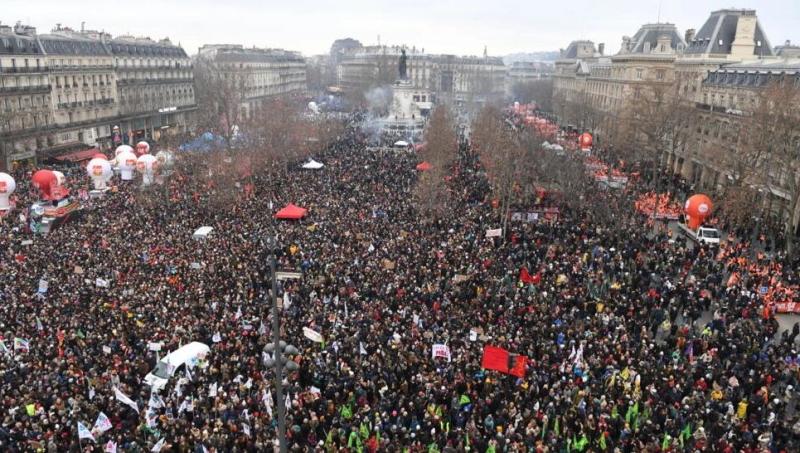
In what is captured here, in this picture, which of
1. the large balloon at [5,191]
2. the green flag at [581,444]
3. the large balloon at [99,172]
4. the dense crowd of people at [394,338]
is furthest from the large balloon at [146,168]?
the green flag at [581,444]

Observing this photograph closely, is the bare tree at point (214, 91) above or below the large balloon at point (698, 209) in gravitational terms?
above

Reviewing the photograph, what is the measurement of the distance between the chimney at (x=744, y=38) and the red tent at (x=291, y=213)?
4062 cm

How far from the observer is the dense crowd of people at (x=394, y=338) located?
50.3 feet

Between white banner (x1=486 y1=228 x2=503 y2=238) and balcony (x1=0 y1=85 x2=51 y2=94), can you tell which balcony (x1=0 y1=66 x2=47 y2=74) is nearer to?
balcony (x1=0 y1=85 x2=51 y2=94)

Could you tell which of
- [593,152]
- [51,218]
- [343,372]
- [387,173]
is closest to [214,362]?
[343,372]

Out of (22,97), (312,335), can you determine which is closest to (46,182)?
(22,97)

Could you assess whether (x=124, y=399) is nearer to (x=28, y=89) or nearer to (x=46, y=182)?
(x=46, y=182)

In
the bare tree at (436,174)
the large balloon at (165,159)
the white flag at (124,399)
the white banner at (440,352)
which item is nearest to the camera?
the white flag at (124,399)

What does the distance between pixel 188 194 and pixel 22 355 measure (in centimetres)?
2383

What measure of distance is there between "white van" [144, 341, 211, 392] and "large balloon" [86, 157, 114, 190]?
28073 millimetres

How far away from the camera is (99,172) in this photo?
42156 mm

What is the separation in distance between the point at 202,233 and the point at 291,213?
550 centimetres

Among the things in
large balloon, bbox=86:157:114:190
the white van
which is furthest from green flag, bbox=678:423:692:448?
large balloon, bbox=86:157:114:190

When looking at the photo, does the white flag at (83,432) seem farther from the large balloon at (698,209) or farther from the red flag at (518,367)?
the large balloon at (698,209)
